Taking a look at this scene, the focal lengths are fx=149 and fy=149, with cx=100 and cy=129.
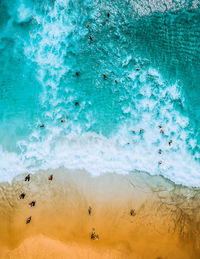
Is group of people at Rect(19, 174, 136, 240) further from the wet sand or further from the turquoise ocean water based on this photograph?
the turquoise ocean water

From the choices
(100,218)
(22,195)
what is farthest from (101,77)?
(22,195)

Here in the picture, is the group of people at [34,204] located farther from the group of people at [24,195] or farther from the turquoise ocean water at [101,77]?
the turquoise ocean water at [101,77]

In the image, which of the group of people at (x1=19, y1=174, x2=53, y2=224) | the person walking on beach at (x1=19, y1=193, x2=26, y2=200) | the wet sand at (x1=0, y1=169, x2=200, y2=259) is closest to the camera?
the wet sand at (x1=0, y1=169, x2=200, y2=259)

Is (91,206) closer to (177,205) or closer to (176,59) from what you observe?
(177,205)

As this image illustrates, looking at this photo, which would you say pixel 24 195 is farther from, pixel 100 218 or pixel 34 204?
pixel 100 218

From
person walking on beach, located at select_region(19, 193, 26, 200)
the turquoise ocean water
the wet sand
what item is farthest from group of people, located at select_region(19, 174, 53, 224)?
the turquoise ocean water

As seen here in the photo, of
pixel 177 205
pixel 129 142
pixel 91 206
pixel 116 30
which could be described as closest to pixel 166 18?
pixel 116 30

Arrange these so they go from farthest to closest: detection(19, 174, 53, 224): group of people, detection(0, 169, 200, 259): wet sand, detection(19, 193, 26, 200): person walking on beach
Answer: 1. detection(19, 193, 26, 200): person walking on beach
2. detection(19, 174, 53, 224): group of people
3. detection(0, 169, 200, 259): wet sand
